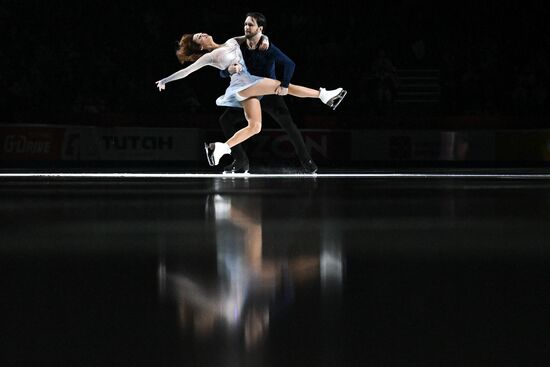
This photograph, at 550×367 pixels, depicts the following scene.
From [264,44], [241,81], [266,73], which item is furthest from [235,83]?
[264,44]

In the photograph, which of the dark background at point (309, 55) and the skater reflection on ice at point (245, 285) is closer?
the skater reflection on ice at point (245, 285)

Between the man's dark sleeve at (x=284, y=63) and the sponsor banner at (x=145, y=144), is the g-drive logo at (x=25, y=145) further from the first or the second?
the man's dark sleeve at (x=284, y=63)

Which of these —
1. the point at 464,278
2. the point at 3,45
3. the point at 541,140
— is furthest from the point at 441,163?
the point at 464,278

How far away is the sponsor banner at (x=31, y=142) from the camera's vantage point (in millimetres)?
21500

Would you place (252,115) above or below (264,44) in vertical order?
below

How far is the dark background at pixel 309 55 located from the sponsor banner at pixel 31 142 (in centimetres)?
174

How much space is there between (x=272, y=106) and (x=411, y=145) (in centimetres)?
1060

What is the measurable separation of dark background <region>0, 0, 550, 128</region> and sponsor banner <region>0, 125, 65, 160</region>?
68.4 inches

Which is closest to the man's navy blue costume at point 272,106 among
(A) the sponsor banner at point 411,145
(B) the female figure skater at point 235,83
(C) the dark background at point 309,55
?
(B) the female figure skater at point 235,83

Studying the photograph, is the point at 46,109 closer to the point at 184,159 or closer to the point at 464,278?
the point at 184,159

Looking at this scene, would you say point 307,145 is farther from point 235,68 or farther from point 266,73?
point 235,68

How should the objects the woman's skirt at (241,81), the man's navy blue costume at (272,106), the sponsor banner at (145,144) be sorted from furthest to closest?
1. the sponsor banner at (145,144)
2. the woman's skirt at (241,81)
3. the man's navy blue costume at (272,106)

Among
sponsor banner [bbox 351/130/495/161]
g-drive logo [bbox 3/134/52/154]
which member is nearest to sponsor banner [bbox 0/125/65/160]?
g-drive logo [bbox 3/134/52/154]

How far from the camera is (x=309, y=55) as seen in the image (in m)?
25.9
